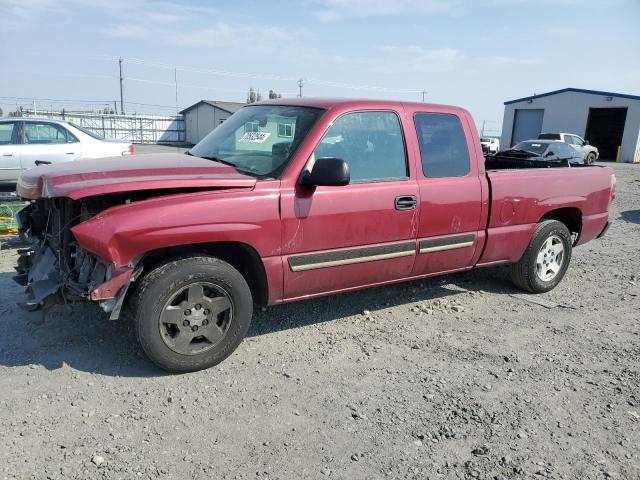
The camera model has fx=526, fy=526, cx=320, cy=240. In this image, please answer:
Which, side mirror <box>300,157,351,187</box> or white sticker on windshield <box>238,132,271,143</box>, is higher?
white sticker on windshield <box>238,132,271,143</box>

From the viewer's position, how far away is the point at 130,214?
126 inches

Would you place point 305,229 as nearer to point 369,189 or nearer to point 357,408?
point 369,189

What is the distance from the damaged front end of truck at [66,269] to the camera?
3227mm

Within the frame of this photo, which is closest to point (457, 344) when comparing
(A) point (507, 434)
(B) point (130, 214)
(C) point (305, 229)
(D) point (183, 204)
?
(A) point (507, 434)

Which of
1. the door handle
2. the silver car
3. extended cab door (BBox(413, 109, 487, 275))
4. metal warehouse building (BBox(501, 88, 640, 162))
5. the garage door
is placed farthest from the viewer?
the garage door

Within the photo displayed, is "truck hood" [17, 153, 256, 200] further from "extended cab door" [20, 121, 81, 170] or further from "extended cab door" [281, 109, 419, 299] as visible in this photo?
"extended cab door" [20, 121, 81, 170]

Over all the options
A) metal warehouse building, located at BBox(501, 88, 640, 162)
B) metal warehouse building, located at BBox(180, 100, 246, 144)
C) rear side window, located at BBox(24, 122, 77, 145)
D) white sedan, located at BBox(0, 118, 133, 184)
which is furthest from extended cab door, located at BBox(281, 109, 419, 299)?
metal warehouse building, located at BBox(180, 100, 246, 144)

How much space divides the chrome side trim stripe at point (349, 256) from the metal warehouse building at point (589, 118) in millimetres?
33453

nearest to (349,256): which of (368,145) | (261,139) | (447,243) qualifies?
(368,145)

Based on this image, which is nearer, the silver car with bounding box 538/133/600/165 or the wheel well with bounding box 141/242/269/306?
the wheel well with bounding box 141/242/269/306

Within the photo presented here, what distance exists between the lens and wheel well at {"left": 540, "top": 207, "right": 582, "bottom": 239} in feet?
18.4

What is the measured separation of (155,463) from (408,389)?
1663 millimetres

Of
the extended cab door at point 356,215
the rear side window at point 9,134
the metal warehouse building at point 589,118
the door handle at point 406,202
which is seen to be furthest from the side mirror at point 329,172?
the metal warehouse building at point 589,118

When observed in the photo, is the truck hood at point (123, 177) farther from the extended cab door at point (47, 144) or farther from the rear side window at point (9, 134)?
the rear side window at point (9, 134)
